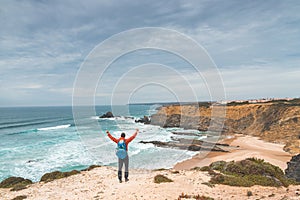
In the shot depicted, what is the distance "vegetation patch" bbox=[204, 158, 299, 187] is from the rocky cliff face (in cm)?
1832

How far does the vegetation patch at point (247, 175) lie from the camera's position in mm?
10505

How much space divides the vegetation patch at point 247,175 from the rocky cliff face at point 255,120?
18.3m

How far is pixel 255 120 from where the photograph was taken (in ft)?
152

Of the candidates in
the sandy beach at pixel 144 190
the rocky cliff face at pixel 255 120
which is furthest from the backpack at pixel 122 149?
the rocky cliff face at pixel 255 120

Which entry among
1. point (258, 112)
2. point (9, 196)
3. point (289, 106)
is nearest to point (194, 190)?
point (9, 196)

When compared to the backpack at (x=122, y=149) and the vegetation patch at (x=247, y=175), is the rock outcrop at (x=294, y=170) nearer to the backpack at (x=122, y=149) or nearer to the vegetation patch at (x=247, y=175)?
the vegetation patch at (x=247, y=175)

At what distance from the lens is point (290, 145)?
29266mm

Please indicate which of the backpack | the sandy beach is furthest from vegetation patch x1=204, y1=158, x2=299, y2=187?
the backpack

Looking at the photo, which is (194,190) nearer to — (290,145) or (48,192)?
(48,192)

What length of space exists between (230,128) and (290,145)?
2093 centimetres

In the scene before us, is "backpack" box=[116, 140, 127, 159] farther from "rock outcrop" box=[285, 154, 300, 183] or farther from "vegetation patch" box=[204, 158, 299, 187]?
"rock outcrop" box=[285, 154, 300, 183]

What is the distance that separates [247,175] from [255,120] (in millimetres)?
38451

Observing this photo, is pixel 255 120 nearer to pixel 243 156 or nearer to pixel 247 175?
pixel 243 156

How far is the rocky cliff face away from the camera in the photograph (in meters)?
35.9
